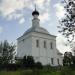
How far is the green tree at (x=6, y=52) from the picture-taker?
41938 millimetres

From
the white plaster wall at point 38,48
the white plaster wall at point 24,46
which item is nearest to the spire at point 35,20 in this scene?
the white plaster wall at point 38,48

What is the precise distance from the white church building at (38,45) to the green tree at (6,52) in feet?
19.7

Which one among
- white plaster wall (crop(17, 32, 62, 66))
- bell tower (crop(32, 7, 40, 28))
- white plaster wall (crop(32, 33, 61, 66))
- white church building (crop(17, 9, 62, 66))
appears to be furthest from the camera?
bell tower (crop(32, 7, 40, 28))

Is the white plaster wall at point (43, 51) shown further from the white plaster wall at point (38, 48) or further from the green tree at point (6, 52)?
the green tree at point (6, 52)

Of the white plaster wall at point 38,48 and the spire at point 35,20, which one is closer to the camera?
the white plaster wall at point 38,48

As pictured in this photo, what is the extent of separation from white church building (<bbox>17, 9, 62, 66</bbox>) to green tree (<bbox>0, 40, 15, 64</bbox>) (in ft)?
19.7

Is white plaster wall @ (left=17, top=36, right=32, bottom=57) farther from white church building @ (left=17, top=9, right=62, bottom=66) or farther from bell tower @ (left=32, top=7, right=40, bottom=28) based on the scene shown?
bell tower @ (left=32, top=7, right=40, bottom=28)

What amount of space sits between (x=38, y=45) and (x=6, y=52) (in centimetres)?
1004

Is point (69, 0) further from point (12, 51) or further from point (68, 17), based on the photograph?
point (12, 51)

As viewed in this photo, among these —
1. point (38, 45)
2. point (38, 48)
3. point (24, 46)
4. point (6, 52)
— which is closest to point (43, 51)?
point (38, 48)

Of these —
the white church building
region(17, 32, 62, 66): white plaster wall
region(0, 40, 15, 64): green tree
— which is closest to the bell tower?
the white church building

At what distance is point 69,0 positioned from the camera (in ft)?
43.4

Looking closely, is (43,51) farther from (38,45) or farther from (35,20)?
(35,20)

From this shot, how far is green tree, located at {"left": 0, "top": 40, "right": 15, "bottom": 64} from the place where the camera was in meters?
41.9
